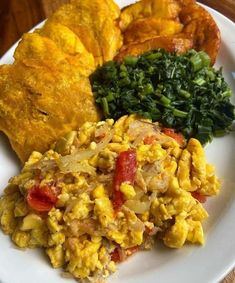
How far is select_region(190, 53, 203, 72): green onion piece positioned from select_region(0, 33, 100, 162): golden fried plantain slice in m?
0.75

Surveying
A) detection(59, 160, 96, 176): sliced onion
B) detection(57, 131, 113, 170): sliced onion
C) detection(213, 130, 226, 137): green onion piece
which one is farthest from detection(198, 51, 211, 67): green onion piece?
detection(59, 160, 96, 176): sliced onion

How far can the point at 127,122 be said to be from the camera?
11.1ft

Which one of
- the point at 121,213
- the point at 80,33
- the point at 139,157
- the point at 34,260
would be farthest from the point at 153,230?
the point at 80,33

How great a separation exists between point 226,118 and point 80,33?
1.19 meters

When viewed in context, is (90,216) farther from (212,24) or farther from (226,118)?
(212,24)

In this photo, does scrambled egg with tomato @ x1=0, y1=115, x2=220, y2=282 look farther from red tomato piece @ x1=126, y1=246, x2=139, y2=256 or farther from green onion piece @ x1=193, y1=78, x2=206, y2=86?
green onion piece @ x1=193, y1=78, x2=206, y2=86

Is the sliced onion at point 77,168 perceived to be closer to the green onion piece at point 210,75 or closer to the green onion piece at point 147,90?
the green onion piece at point 147,90

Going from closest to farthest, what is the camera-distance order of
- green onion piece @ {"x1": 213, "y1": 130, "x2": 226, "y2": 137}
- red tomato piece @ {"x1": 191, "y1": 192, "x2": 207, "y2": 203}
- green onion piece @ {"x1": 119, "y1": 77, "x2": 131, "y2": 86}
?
red tomato piece @ {"x1": 191, "y1": 192, "x2": 207, "y2": 203} < green onion piece @ {"x1": 213, "y1": 130, "x2": 226, "y2": 137} < green onion piece @ {"x1": 119, "y1": 77, "x2": 131, "y2": 86}

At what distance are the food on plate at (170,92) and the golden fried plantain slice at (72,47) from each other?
0.31ft

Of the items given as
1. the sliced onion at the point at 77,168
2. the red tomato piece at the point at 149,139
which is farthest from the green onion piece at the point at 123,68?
the sliced onion at the point at 77,168

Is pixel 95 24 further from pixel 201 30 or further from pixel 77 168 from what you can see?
pixel 77 168

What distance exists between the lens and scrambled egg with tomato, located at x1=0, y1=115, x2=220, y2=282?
9.50ft

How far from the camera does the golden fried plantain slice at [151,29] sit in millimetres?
3861

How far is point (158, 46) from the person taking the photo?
3.79 metres
